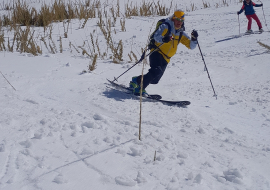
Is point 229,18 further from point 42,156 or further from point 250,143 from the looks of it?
point 42,156

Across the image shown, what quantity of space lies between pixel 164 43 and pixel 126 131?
1.42 metres

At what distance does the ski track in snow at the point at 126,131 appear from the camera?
Answer: 66.1 inches

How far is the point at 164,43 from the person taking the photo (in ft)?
10.9

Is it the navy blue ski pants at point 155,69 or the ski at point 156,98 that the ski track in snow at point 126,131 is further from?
the navy blue ski pants at point 155,69

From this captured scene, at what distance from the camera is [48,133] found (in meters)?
2.11

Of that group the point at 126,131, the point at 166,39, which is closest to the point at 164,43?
the point at 166,39

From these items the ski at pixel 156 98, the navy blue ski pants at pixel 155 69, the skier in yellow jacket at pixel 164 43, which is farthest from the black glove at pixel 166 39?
the ski at pixel 156 98

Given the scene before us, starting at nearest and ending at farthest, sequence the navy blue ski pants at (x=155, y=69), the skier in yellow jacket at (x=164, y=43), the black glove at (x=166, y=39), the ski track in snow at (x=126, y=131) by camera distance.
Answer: the ski track in snow at (x=126, y=131) < the black glove at (x=166, y=39) < the skier in yellow jacket at (x=164, y=43) < the navy blue ski pants at (x=155, y=69)

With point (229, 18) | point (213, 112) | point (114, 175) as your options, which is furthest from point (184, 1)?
point (114, 175)

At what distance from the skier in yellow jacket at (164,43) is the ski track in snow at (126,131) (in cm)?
28

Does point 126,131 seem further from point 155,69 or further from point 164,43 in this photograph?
point 164,43

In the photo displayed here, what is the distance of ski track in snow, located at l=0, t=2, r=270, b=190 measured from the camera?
1.68 meters

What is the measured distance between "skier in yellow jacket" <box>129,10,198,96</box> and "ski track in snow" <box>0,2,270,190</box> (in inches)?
10.9

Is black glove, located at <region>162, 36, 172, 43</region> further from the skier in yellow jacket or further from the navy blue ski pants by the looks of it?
the navy blue ski pants
